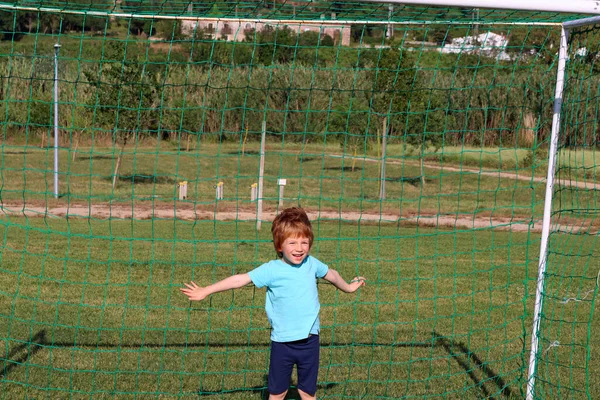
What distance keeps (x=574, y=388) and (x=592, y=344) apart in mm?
1478

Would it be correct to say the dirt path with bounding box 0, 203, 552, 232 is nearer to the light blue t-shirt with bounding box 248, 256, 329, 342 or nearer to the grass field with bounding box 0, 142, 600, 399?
the grass field with bounding box 0, 142, 600, 399

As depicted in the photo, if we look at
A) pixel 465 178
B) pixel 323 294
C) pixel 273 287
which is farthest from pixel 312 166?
pixel 273 287

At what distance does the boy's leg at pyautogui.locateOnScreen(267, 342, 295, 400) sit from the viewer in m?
4.32

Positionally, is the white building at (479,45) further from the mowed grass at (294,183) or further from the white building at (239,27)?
the mowed grass at (294,183)

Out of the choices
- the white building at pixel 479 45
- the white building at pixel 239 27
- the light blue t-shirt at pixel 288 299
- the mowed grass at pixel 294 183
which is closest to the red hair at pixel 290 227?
the light blue t-shirt at pixel 288 299

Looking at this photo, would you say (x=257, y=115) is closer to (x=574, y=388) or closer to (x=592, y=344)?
(x=592, y=344)

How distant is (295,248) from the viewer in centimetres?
425

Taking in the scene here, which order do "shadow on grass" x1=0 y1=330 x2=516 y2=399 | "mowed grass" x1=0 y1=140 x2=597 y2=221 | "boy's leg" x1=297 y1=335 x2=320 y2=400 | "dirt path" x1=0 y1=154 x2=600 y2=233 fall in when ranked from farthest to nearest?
1. "mowed grass" x1=0 y1=140 x2=597 y2=221
2. "dirt path" x1=0 y1=154 x2=600 y2=233
3. "shadow on grass" x1=0 y1=330 x2=516 y2=399
4. "boy's leg" x1=297 y1=335 x2=320 y2=400

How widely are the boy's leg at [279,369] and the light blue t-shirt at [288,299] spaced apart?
64 millimetres

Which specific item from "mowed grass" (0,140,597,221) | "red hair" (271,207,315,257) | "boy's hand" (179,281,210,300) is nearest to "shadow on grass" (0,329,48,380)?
"boy's hand" (179,281,210,300)

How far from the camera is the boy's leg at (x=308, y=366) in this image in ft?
14.2

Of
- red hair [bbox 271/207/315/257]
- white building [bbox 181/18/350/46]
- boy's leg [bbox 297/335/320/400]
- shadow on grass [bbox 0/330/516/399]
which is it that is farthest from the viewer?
white building [bbox 181/18/350/46]

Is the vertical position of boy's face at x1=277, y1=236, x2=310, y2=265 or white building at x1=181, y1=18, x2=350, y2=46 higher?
white building at x1=181, y1=18, x2=350, y2=46

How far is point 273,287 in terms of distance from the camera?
4.33 meters
